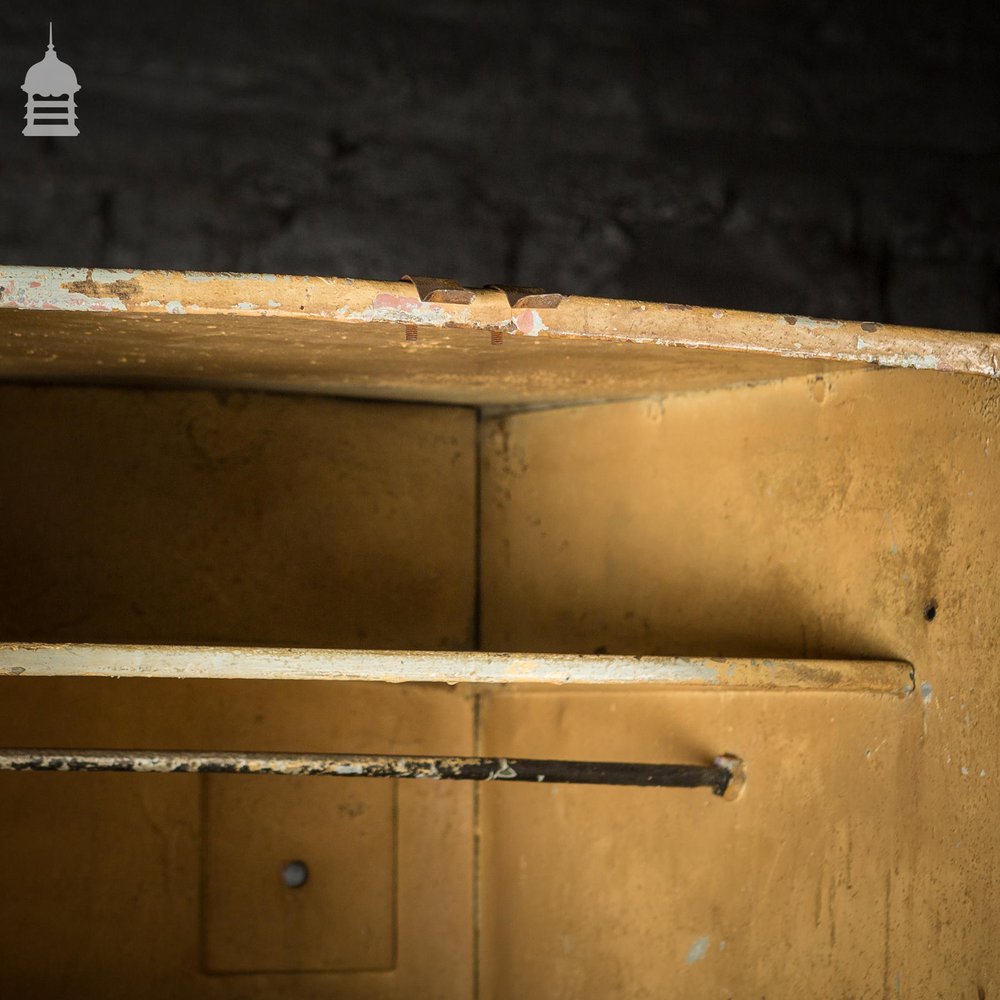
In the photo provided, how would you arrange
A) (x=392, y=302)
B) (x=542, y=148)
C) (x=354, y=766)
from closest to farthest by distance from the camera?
1. (x=392, y=302)
2. (x=354, y=766)
3. (x=542, y=148)

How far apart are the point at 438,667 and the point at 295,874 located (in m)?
0.68

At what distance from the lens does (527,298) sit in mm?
875

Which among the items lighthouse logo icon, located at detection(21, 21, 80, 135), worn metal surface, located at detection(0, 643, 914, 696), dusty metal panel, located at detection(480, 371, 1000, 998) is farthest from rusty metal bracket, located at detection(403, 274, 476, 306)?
lighthouse logo icon, located at detection(21, 21, 80, 135)

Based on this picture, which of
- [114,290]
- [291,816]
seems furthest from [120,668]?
[291,816]

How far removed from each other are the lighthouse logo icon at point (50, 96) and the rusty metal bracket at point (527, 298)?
1.41 m

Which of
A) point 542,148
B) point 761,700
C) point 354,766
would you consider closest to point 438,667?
point 354,766

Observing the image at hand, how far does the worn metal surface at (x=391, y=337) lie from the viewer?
833 mm

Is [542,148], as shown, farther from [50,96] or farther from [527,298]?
[527,298]

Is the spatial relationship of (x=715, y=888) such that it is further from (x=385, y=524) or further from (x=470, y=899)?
(x=385, y=524)

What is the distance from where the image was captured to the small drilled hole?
1522mm

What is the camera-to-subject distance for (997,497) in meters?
1.01

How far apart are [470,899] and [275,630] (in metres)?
0.41

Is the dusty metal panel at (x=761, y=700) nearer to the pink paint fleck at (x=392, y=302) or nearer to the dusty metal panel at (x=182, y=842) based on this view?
the dusty metal panel at (x=182, y=842)

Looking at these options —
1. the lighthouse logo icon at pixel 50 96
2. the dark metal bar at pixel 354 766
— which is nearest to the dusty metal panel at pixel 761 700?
the dark metal bar at pixel 354 766
